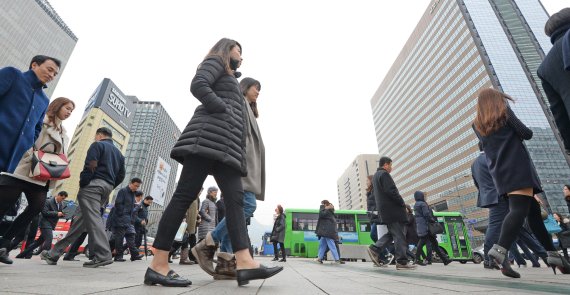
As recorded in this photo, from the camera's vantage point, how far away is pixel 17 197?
8.90 ft

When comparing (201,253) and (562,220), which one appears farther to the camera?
(562,220)

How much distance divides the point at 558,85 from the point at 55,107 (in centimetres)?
524

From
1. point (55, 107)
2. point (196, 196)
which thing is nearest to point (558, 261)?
point (196, 196)

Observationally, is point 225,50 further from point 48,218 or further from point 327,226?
point 48,218

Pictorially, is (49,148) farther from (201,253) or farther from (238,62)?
(238,62)

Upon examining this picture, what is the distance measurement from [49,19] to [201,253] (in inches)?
3775

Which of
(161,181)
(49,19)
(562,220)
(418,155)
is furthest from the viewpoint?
(418,155)

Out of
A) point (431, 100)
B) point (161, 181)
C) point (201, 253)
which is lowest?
point (201, 253)

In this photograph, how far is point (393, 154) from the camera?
105125 millimetres

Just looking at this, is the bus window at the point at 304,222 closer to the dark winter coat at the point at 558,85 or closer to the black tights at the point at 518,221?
the black tights at the point at 518,221

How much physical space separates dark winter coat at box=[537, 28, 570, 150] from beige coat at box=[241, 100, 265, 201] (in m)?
2.49

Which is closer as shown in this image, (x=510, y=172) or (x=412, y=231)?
(x=510, y=172)

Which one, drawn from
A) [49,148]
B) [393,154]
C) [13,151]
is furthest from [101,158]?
[393,154]

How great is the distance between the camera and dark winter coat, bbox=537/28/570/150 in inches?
83.3
